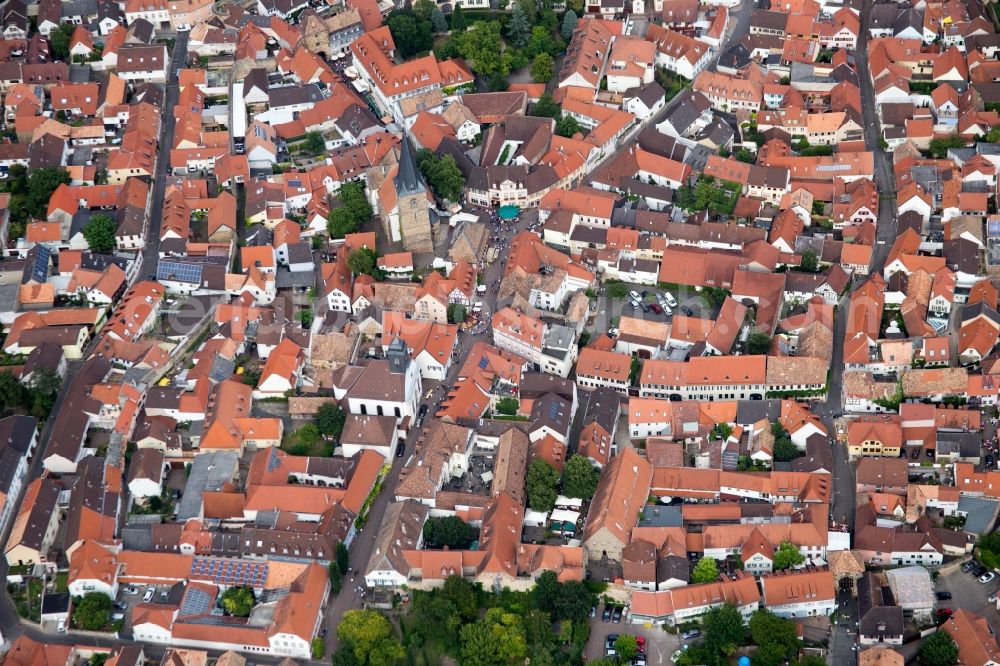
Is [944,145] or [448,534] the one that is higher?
[944,145]

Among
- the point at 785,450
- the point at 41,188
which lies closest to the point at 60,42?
the point at 41,188

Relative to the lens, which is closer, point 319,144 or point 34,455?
point 34,455

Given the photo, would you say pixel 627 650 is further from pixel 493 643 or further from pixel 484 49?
pixel 484 49

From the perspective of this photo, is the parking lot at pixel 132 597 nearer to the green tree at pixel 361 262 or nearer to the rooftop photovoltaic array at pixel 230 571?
the rooftop photovoltaic array at pixel 230 571

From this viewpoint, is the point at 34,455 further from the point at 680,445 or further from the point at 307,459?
the point at 680,445

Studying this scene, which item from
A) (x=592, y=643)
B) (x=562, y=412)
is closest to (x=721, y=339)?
(x=562, y=412)

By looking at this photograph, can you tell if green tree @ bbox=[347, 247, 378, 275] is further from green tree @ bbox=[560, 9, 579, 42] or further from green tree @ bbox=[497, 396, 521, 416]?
green tree @ bbox=[560, 9, 579, 42]

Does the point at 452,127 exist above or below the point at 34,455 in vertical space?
above
